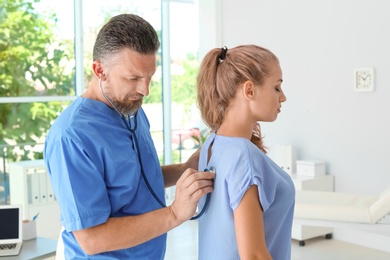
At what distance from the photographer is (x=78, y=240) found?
142cm

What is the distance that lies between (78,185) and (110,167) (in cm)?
10

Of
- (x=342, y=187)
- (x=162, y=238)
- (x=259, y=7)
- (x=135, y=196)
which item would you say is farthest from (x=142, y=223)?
(x=259, y=7)

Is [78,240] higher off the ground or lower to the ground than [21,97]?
lower

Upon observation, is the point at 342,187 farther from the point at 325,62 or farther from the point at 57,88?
the point at 57,88

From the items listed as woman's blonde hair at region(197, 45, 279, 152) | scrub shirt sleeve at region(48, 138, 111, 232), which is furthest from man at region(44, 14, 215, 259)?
woman's blonde hair at region(197, 45, 279, 152)

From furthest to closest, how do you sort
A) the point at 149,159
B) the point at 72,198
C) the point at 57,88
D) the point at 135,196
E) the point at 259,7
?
the point at 57,88 < the point at 259,7 < the point at 149,159 < the point at 135,196 < the point at 72,198

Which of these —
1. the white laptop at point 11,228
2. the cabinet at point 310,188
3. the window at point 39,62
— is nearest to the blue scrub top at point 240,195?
the white laptop at point 11,228

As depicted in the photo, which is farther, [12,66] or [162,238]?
[12,66]

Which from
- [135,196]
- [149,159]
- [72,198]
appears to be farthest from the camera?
[149,159]

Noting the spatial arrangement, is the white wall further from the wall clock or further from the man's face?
the man's face

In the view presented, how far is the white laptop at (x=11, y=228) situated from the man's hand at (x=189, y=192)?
1.38 metres

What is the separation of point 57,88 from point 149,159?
13.1 ft

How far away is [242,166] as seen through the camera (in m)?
1.35

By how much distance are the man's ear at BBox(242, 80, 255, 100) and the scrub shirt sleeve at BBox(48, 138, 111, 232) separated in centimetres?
40
